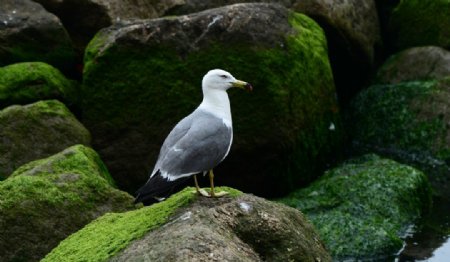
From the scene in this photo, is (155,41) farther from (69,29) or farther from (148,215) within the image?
(148,215)

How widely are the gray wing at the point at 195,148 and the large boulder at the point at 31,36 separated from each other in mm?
5113

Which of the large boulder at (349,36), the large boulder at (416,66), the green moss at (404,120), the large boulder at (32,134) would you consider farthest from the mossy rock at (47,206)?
the large boulder at (416,66)

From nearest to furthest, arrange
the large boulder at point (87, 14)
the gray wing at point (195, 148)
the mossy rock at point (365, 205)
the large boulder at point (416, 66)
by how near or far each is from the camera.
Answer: the gray wing at point (195, 148), the mossy rock at point (365, 205), the large boulder at point (87, 14), the large boulder at point (416, 66)

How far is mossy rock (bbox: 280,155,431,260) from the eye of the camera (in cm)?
831

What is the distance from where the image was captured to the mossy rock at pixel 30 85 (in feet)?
33.7

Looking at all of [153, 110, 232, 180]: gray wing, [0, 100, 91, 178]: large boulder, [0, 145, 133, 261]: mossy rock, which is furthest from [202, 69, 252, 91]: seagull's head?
[0, 100, 91, 178]: large boulder

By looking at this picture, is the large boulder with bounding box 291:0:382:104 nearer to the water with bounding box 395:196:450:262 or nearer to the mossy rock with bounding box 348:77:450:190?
the mossy rock with bounding box 348:77:450:190

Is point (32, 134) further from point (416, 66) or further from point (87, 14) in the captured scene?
point (416, 66)

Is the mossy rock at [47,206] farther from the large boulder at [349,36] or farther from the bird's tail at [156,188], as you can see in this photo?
the large boulder at [349,36]

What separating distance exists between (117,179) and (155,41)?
1.62 m

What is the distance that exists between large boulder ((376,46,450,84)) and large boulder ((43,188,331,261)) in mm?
6321

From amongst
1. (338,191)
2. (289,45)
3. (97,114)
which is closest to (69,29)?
(97,114)

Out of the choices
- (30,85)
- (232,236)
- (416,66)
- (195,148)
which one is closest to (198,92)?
(30,85)

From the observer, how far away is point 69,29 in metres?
11.8
